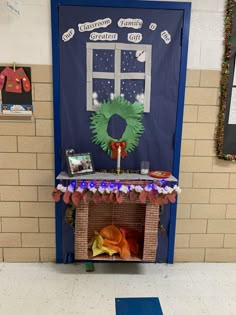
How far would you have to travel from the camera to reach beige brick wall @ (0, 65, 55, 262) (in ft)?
7.27

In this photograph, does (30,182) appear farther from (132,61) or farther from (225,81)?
(225,81)

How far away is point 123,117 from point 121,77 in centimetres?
31

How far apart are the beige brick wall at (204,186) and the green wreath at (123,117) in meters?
0.40

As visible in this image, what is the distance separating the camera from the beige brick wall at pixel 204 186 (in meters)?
2.25

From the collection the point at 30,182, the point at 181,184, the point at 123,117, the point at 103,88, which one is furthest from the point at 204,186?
the point at 30,182

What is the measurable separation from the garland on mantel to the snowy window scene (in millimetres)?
642

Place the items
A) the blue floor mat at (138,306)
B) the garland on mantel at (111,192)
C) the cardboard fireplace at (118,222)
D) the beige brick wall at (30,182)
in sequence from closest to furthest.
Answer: the blue floor mat at (138,306) → the garland on mantel at (111,192) → the cardboard fireplace at (118,222) → the beige brick wall at (30,182)

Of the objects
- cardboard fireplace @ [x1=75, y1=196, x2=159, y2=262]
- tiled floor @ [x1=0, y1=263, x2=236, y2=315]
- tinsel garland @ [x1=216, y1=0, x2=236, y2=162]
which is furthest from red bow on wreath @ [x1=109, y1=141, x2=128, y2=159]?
tiled floor @ [x1=0, y1=263, x2=236, y2=315]

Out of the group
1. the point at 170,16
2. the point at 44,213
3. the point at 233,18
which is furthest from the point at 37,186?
the point at 233,18

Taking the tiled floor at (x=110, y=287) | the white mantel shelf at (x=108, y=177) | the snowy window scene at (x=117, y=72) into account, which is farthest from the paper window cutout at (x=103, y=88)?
the tiled floor at (x=110, y=287)

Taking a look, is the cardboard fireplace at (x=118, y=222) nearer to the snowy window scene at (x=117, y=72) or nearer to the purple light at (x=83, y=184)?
the purple light at (x=83, y=184)

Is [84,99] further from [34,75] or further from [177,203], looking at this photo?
[177,203]

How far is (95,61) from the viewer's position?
215cm

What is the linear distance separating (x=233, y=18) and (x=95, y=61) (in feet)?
3.66
